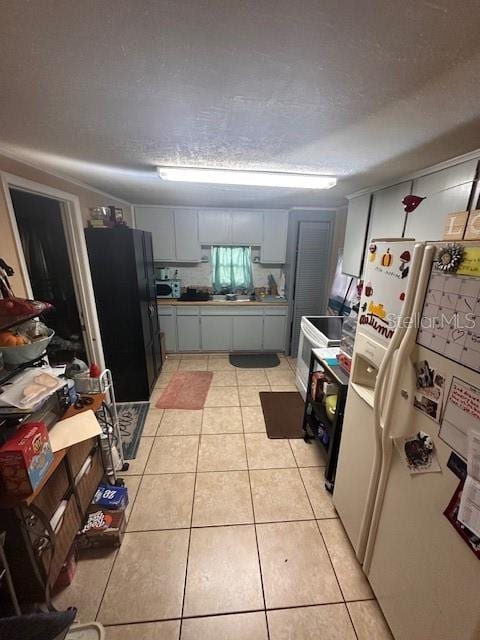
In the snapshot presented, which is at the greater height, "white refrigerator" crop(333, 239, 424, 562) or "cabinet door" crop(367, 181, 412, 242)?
"cabinet door" crop(367, 181, 412, 242)

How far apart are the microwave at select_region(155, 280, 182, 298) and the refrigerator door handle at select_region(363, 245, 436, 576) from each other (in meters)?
3.52

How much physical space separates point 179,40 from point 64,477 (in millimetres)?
1815

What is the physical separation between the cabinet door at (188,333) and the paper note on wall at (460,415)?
3.49m

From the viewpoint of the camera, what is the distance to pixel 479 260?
0.83 metres

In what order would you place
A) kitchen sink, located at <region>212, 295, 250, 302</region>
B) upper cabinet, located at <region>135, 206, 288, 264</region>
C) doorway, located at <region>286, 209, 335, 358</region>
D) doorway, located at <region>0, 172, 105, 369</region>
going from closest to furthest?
doorway, located at <region>0, 172, 105, 369</region>, doorway, located at <region>286, 209, 335, 358</region>, upper cabinet, located at <region>135, 206, 288, 264</region>, kitchen sink, located at <region>212, 295, 250, 302</region>

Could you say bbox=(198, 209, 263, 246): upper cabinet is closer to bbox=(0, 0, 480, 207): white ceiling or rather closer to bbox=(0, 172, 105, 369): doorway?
bbox=(0, 172, 105, 369): doorway

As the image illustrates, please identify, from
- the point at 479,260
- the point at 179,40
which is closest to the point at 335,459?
the point at 479,260

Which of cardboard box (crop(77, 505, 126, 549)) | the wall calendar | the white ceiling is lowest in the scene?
cardboard box (crop(77, 505, 126, 549))

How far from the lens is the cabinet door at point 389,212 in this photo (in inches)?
74.8

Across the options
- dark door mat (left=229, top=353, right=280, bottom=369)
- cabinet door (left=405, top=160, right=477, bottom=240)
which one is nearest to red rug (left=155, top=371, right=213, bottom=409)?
dark door mat (left=229, top=353, right=280, bottom=369)

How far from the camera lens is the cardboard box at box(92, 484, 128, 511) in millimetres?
1672

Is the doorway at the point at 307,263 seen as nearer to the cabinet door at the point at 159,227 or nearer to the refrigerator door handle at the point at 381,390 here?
the cabinet door at the point at 159,227

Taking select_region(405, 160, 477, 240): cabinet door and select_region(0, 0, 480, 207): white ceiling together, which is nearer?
select_region(0, 0, 480, 207): white ceiling

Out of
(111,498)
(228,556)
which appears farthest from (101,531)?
(228,556)
